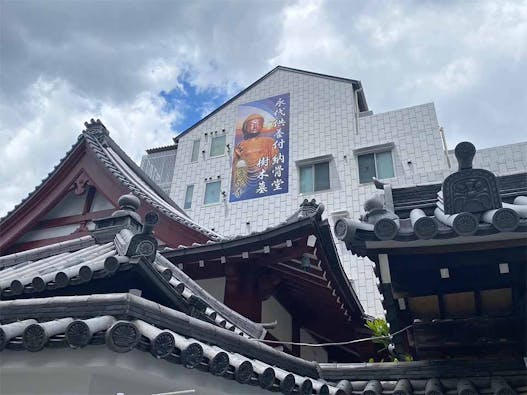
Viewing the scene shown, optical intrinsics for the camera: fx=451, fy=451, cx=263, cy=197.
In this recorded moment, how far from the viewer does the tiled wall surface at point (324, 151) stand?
18391mm

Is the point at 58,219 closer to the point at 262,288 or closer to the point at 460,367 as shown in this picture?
the point at 262,288

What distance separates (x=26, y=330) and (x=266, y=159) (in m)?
18.6

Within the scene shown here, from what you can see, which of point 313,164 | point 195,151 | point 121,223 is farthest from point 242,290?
point 195,151

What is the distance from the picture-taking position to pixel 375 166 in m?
19.3

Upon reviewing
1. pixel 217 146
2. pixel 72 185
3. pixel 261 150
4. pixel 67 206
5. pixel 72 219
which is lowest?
pixel 72 219

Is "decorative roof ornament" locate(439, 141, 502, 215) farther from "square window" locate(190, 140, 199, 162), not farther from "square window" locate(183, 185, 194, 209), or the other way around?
"square window" locate(190, 140, 199, 162)

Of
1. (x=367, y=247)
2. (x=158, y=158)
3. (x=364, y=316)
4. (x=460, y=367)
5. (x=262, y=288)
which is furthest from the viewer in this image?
(x=158, y=158)

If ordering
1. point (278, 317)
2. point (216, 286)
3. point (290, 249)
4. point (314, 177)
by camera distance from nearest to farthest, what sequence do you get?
1. point (290, 249)
2. point (216, 286)
3. point (278, 317)
4. point (314, 177)

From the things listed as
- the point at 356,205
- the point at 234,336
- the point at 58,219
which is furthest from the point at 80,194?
the point at 356,205

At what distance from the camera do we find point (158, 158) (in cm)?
2616

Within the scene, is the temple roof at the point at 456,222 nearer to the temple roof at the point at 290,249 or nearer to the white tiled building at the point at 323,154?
the temple roof at the point at 290,249

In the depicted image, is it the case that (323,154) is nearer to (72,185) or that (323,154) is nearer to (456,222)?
(72,185)

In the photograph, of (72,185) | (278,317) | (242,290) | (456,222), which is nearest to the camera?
(456,222)

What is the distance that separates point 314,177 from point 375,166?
2680mm
